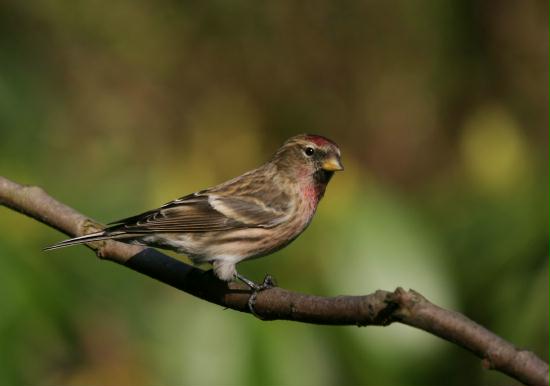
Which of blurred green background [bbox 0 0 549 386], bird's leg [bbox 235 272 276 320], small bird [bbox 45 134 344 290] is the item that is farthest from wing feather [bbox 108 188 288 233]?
bird's leg [bbox 235 272 276 320]

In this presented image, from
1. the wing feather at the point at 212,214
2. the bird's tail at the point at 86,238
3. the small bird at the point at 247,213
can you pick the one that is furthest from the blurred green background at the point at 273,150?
the bird's tail at the point at 86,238

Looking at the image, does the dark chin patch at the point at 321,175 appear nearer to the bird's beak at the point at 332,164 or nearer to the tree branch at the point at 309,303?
the bird's beak at the point at 332,164

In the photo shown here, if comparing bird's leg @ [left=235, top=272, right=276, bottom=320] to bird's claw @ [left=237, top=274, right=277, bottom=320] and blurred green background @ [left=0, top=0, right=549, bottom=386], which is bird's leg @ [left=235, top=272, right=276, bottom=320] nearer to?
bird's claw @ [left=237, top=274, right=277, bottom=320]

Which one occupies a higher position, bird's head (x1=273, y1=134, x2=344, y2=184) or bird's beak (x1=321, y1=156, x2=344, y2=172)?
bird's head (x1=273, y1=134, x2=344, y2=184)

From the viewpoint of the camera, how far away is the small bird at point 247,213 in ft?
13.3

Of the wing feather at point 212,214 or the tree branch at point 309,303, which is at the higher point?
the wing feather at point 212,214

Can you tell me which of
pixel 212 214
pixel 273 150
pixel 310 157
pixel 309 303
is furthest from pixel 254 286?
pixel 273 150

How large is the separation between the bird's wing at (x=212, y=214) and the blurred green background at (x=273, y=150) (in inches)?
10.3

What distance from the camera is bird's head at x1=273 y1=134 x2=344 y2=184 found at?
446cm

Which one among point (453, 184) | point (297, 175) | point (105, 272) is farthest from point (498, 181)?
point (105, 272)

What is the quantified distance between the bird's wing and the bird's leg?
0.47 meters

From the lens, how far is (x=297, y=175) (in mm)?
4609

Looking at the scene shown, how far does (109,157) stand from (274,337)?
3.79 metres

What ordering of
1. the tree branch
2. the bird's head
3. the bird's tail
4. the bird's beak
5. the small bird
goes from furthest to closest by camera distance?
the bird's head
the bird's beak
the small bird
the bird's tail
the tree branch
